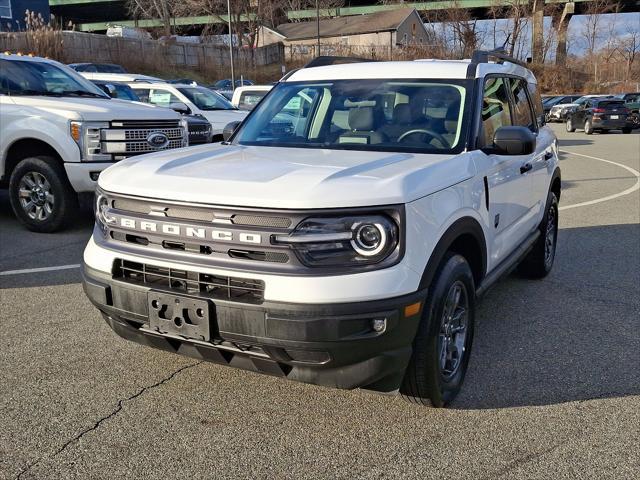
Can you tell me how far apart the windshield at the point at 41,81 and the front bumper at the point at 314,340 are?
6.00m

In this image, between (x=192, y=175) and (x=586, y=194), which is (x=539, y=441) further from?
(x=586, y=194)

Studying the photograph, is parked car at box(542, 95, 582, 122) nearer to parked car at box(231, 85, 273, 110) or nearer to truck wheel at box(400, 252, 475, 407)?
parked car at box(231, 85, 273, 110)

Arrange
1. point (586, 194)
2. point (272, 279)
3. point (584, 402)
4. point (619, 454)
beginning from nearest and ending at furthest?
point (272, 279)
point (619, 454)
point (584, 402)
point (586, 194)

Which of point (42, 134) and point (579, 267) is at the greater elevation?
point (42, 134)

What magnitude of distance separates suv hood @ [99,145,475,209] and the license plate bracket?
0.47 m

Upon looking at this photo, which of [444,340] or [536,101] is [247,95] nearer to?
[536,101]

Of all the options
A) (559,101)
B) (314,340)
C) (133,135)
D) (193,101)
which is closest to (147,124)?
(133,135)

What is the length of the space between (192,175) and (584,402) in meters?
2.44

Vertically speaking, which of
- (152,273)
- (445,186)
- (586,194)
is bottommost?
(586,194)

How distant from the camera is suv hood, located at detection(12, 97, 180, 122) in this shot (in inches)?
289

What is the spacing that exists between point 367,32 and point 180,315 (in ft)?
239

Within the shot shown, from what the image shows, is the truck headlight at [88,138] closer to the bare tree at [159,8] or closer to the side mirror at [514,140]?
the side mirror at [514,140]

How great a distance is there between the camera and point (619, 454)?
9.96 feet

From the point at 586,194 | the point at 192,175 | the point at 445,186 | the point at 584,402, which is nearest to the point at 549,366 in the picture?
the point at 584,402
